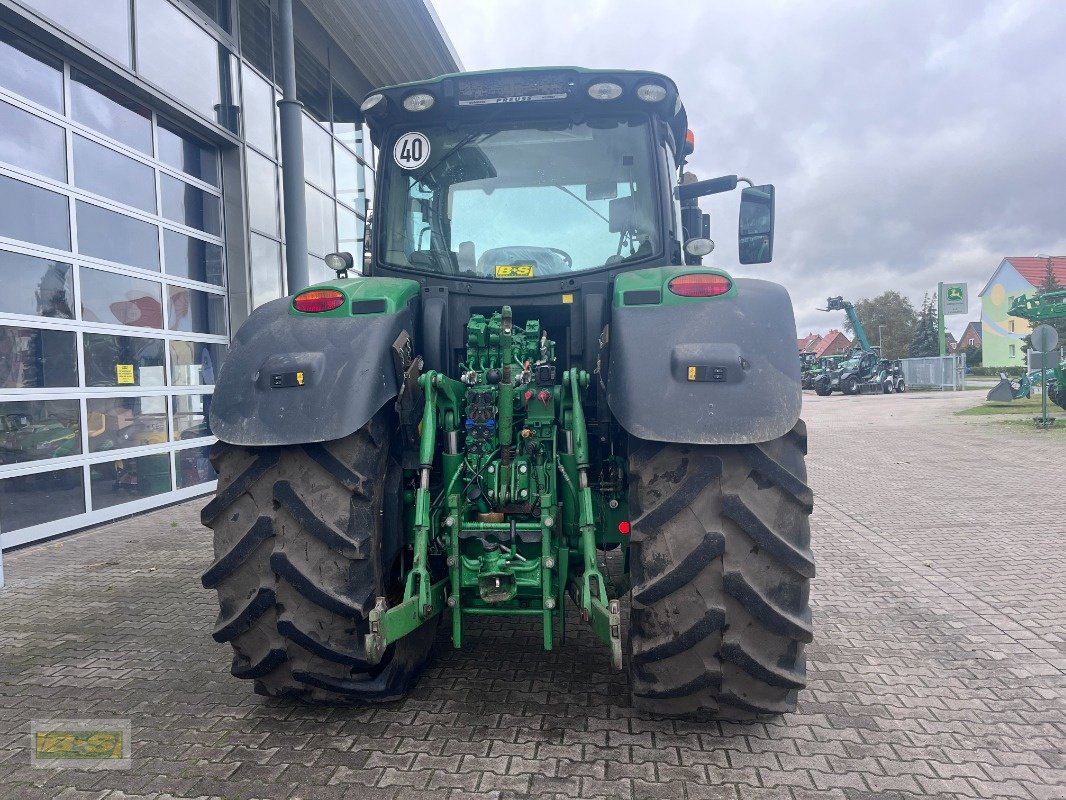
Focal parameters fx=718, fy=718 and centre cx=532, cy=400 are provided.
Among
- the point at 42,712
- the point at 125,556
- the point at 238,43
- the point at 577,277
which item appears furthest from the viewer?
the point at 238,43

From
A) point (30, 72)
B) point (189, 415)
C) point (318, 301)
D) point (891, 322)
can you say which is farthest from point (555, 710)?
point (891, 322)

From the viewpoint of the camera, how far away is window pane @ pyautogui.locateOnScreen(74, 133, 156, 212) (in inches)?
276

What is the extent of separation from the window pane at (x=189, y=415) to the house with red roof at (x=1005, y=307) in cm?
5783

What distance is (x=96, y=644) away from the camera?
12.9 feet

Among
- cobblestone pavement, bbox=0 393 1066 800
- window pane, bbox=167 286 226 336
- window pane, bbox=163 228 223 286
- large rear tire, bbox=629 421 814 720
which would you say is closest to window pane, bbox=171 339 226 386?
window pane, bbox=167 286 226 336

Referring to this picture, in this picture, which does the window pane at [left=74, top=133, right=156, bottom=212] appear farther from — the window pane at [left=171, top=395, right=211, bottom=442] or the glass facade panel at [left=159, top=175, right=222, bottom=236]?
the window pane at [left=171, top=395, right=211, bottom=442]

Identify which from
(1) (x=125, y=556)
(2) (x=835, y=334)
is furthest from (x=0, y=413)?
(2) (x=835, y=334)

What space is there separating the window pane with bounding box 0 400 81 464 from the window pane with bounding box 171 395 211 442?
1511mm

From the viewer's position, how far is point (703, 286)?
2.88 meters

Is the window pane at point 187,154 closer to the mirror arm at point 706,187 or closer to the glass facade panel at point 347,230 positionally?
the glass facade panel at point 347,230

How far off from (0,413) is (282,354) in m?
4.69

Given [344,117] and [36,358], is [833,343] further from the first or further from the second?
[36,358]

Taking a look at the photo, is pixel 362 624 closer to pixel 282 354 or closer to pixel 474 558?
pixel 474 558

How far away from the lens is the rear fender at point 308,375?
8.80 feet
